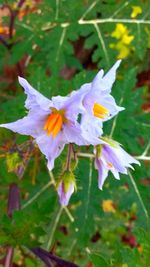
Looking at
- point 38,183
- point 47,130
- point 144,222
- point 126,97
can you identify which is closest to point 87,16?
point 126,97

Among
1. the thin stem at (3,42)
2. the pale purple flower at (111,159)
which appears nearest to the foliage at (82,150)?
the thin stem at (3,42)

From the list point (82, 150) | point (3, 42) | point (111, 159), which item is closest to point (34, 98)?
point (111, 159)

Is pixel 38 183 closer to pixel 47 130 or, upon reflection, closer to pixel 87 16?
pixel 87 16

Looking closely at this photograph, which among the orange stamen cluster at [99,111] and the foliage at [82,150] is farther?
the foliage at [82,150]

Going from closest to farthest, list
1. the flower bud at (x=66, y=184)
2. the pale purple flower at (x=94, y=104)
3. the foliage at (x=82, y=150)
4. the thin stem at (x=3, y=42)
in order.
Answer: the pale purple flower at (x=94, y=104), the flower bud at (x=66, y=184), the foliage at (x=82, y=150), the thin stem at (x=3, y=42)

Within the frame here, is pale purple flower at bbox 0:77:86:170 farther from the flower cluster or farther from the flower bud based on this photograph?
the flower bud

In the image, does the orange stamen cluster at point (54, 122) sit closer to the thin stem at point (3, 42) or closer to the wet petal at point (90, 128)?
the wet petal at point (90, 128)

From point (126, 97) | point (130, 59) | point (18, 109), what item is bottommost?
point (18, 109)
